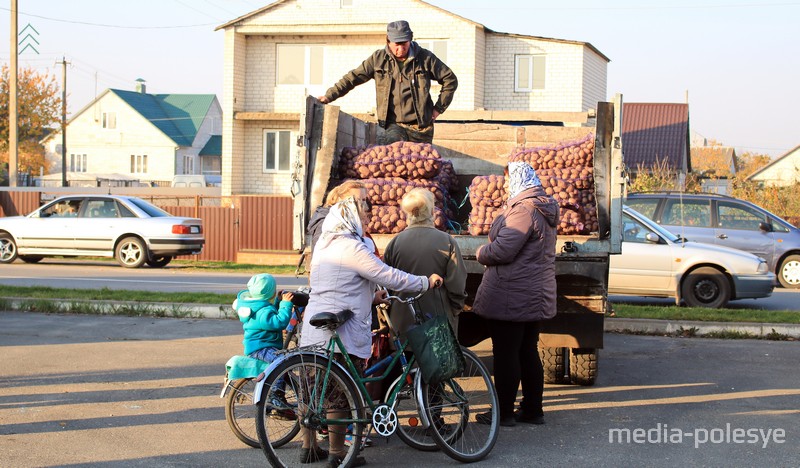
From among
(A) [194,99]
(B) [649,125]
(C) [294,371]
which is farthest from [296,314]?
(A) [194,99]

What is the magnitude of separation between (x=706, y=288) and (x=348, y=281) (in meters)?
9.81

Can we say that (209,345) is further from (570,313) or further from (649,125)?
(649,125)

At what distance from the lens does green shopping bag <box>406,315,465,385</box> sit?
5.90m

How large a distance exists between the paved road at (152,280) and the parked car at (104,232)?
1.33 ft

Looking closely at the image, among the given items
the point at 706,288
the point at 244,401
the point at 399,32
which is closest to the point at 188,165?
the point at 706,288

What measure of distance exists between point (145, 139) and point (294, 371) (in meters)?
67.5

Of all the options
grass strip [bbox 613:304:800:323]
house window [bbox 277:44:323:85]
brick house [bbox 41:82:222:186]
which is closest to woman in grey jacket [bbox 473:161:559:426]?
grass strip [bbox 613:304:800:323]

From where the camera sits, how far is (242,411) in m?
6.25

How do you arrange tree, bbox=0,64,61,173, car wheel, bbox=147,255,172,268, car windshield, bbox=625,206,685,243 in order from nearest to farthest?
1. car windshield, bbox=625,206,685,243
2. car wheel, bbox=147,255,172,268
3. tree, bbox=0,64,61,173

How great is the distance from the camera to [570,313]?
7688 millimetres

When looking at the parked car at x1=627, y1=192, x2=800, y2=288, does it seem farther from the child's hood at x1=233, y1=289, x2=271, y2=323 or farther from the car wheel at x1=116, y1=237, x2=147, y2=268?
the child's hood at x1=233, y1=289, x2=271, y2=323

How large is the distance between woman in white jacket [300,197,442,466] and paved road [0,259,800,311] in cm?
893

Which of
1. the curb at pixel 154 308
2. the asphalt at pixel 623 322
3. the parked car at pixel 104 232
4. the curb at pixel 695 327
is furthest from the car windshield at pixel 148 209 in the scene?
the curb at pixel 695 327

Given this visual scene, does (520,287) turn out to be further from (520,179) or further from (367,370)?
(367,370)
